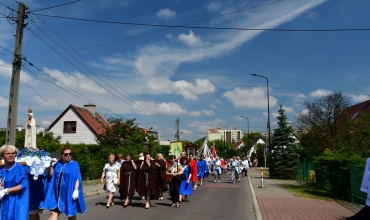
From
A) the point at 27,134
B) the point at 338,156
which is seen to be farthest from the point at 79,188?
the point at 338,156

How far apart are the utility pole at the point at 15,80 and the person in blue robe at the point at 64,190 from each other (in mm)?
8318

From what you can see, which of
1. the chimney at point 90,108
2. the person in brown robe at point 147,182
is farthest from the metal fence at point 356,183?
the chimney at point 90,108

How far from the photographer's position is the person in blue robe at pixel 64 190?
22.4 ft

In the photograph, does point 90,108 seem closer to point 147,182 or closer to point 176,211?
point 147,182

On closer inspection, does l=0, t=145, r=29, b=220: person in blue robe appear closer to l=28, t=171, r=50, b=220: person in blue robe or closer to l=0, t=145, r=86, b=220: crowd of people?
l=0, t=145, r=86, b=220: crowd of people

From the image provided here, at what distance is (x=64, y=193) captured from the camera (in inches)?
271

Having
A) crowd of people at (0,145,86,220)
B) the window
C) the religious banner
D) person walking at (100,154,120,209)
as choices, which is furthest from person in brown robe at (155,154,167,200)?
the window

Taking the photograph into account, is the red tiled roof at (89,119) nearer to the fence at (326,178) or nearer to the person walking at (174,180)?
the fence at (326,178)


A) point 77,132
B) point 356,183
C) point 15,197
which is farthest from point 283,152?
point 15,197

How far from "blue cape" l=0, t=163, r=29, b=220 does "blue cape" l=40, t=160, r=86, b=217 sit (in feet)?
3.38

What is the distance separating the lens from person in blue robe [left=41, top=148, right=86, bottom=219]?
6.84 m

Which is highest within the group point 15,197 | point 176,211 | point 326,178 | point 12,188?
point 12,188

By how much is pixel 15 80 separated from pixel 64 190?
31.2ft

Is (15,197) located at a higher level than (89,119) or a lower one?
lower
